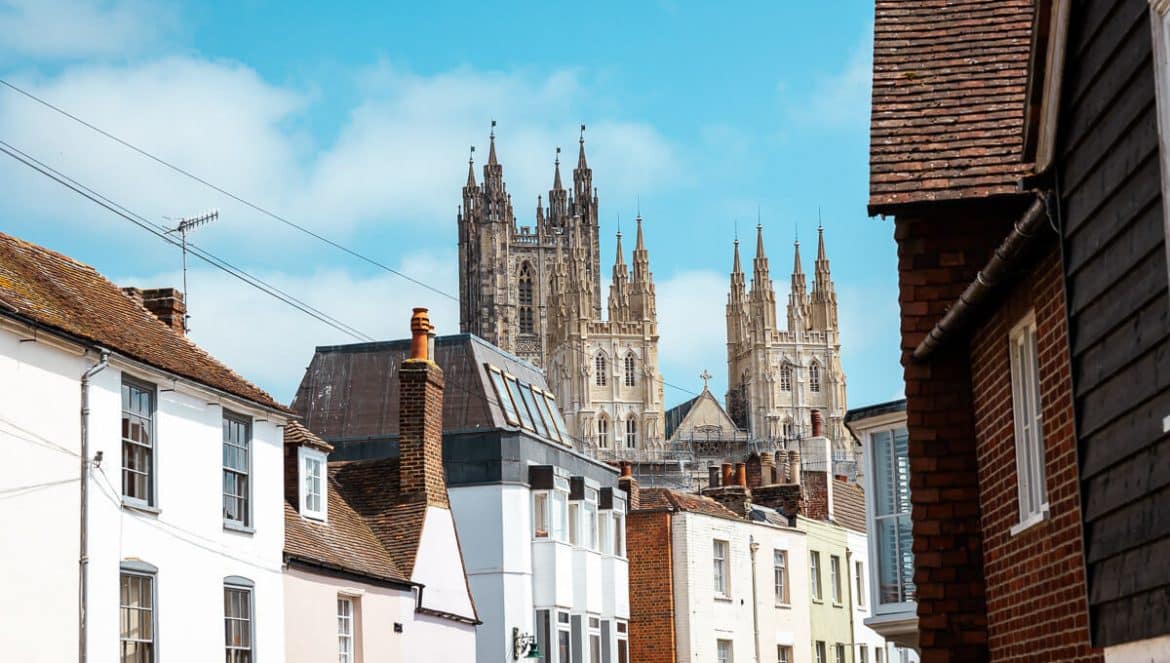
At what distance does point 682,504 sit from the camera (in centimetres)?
4569

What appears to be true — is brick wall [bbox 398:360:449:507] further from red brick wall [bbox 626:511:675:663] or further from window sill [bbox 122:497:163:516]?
red brick wall [bbox 626:511:675:663]

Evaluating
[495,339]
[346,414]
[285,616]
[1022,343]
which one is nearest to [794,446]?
[495,339]

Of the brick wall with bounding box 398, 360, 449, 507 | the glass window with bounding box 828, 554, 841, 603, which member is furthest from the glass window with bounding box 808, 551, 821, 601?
the brick wall with bounding box 398, 360, 449, 507

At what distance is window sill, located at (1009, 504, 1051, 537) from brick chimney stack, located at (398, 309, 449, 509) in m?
17.9

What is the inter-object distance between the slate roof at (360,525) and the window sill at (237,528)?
105 centimetres

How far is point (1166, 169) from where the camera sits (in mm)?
8047

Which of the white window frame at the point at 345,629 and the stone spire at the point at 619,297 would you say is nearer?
the white window frame at the point at 345,629

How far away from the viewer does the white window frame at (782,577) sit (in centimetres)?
4784

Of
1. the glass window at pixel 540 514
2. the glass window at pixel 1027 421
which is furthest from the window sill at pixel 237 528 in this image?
the glass window at pixel 1027 421

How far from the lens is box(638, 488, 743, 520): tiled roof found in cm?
4516

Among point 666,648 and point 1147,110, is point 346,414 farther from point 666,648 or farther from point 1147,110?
point 1147,110

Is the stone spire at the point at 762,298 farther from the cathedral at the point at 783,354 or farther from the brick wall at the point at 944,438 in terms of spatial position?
the brick wall at the point at 944,438

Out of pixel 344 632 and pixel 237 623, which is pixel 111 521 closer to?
pixel 237 623

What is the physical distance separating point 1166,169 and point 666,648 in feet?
122
